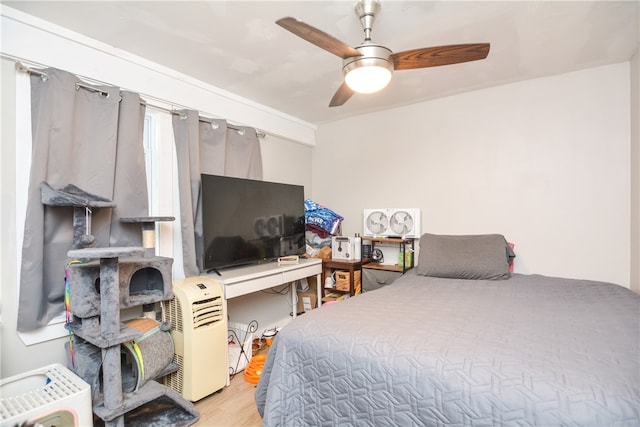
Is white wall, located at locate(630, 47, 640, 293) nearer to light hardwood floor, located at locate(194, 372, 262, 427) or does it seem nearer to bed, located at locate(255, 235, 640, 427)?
bed, located at locate(255, 235, 640, 427)

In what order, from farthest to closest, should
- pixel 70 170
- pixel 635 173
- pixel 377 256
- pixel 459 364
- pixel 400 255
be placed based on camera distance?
1. pixel 377 256
2. pixel 400 255
3. pixel 635 173
4. pixel 70 170
5. pixel 459 364

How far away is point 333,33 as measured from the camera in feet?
6.45

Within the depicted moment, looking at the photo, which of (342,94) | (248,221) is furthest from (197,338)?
(342,94)

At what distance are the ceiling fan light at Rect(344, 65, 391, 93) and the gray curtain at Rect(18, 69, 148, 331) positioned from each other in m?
1.51

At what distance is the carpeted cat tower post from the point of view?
1578mm

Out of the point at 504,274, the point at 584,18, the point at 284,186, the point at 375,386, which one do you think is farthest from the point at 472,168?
the point at 375,386

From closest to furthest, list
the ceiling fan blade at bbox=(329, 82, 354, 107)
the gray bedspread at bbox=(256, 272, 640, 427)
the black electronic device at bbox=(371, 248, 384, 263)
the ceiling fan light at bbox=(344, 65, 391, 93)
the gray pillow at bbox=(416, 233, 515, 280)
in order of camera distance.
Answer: the gray bedspread at bbox=(256, 272, 640, 427), the ceiling fan light at bbox=(344, 65, 391, 93), the ceiling fan blade at bbox=(329, 82, 354, 107), the gray pillow at bbox=(416, 233, 515, 280), the black electronic device at bbox=(371, 248, 384, 263)

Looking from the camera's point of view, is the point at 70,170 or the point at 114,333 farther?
the point at 70,170

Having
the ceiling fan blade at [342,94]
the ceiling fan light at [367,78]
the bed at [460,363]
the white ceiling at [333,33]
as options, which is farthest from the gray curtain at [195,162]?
the ceiling fan light at [367,78]

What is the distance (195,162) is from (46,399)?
171cm

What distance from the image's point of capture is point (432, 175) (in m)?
3.15

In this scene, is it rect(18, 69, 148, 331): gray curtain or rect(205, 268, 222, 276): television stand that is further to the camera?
rect(205, 268, 222, 276): television stand

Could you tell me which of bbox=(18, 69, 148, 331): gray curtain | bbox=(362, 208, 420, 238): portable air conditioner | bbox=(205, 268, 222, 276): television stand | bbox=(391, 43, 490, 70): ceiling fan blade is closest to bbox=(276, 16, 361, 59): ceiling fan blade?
bbox=(391, 43, 490, 70): ceiling fan blade

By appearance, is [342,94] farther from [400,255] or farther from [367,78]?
[400,255]
